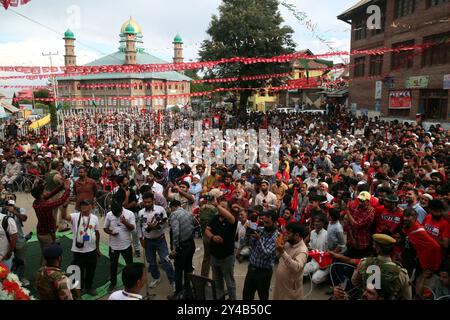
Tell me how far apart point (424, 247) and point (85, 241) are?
468cm

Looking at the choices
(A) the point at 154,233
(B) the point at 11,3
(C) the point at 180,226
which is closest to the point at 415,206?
(C) the point at 180,226

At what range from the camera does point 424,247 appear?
13.8 ft

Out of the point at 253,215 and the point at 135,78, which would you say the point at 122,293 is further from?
the point at 135,78

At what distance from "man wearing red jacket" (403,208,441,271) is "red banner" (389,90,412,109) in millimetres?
20319

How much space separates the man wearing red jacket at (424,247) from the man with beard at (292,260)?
147 centimetres

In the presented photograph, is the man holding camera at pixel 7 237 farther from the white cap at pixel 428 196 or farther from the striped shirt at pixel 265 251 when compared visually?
the white cap at pixel 428 196

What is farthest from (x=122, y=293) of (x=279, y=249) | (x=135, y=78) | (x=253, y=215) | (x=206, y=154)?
(x=135, y=78)

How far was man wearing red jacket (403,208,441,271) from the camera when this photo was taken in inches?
164

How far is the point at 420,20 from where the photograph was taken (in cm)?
1995

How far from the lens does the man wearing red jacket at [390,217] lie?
15.6 feet

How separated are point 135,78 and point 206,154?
187 ft

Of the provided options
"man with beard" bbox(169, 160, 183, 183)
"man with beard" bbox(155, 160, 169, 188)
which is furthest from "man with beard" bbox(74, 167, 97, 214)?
"man with beard" bbox(169, 160, 183, 183)

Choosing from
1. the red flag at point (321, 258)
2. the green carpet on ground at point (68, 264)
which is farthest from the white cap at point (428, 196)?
the green carpet on ground at point (68, 264)

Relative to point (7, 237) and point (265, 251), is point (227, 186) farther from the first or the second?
point (7, 237)
